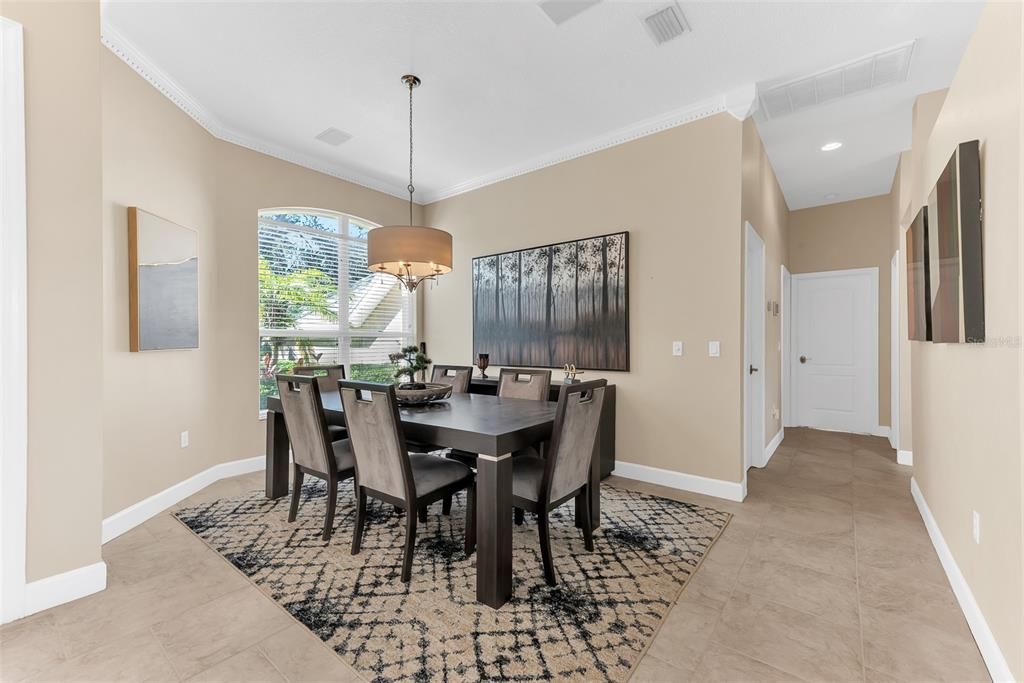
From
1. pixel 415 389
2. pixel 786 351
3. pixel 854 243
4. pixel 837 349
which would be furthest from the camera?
pixel 786 351

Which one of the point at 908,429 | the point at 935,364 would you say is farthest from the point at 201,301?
the point at 908,429

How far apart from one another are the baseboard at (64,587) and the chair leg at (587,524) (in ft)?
7.67

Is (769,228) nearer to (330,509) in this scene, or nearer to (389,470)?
(389,470)

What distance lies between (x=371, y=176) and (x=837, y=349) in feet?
19.4

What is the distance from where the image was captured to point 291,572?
7.29 feet

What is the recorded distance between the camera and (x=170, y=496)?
312cm

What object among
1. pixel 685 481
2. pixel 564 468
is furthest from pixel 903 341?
pixel 564 468

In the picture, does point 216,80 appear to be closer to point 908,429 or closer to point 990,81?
point 990,81

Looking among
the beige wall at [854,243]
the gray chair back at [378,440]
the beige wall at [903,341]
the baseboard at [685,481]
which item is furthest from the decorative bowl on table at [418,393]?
the beige wall at [854,243]

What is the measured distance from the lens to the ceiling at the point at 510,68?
7.87 ft

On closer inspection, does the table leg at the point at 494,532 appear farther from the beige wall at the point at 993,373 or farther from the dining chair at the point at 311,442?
the beige wall at the point at 993,373

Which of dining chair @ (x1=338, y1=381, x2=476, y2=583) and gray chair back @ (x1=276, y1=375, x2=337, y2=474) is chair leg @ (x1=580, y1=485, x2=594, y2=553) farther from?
gray chair back @ (x1=276, y1=375, x2=337, y2=474)

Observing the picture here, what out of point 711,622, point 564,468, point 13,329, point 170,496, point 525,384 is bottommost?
point 711,622

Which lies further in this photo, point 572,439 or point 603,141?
point 603,141
